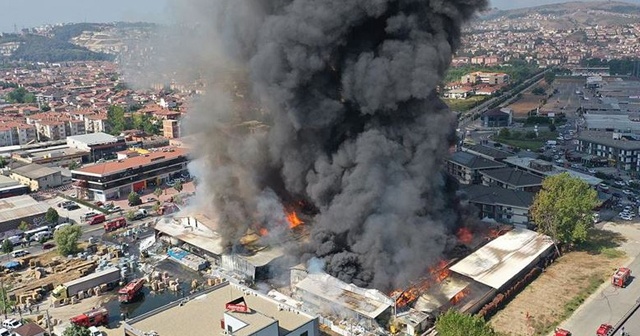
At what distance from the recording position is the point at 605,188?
132 ft

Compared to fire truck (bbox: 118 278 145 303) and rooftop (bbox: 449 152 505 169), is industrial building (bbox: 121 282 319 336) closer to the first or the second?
fire truck (bbox: 118 278 145 303)

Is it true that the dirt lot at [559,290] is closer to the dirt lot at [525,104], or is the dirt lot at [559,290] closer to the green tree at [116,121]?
the dirt lot at [525,104]

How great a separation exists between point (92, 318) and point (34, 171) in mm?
27467

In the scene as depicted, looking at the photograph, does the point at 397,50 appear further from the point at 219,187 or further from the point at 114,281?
the point at 114,281

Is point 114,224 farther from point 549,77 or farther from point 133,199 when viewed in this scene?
point 549,77

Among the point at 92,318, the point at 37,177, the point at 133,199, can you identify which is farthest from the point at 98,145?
the point at 92,318

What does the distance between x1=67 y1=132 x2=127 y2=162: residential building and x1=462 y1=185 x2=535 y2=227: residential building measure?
114ft

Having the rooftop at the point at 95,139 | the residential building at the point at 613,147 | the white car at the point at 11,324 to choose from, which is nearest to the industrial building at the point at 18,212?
the white car at the point at 11,324

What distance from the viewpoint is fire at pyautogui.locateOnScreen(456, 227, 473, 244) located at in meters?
28.5

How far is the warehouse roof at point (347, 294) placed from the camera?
2212cm

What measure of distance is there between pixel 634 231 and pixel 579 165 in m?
16.6

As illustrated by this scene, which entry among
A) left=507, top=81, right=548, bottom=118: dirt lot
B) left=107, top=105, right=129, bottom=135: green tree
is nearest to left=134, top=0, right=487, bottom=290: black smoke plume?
left=107, top=105, right=129, bottom=135: green tree

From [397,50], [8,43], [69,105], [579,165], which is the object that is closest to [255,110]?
[397,50]

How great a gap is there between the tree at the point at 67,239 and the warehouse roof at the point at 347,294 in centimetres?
1357
